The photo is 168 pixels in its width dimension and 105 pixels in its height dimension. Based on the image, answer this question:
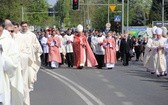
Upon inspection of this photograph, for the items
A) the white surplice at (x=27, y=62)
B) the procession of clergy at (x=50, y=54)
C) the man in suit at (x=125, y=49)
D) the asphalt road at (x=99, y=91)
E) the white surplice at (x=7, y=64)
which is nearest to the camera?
the white surplice at (x=7, y=64)

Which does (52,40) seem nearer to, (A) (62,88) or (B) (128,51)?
(B) (128,51)

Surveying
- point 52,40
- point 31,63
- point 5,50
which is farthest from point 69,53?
point 5,50

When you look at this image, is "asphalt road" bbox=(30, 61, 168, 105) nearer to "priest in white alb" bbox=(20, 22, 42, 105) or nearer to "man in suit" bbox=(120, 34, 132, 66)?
"priest in white alb" bbox=(20, 22, 42, 105)

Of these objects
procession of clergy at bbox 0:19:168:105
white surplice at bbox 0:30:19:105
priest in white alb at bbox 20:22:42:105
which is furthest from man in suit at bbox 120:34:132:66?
white surplice at bbox 0:30:19:105

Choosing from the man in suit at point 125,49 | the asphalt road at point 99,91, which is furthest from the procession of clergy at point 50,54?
the asphalt road at point 99,91

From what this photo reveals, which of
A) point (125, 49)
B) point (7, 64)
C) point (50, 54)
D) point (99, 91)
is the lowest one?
point (99, 91)

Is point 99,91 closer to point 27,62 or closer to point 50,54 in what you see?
point 27,62

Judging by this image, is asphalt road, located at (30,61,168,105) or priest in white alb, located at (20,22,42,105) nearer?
priest in white alb, located at (20,22,42,105)

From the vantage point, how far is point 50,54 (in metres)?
27.4

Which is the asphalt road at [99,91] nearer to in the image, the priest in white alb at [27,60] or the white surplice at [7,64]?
the priest in white alb at [27,60]

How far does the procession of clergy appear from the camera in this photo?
793 cm

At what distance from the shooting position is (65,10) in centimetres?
14250

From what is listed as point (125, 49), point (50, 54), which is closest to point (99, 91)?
point (50, 54)

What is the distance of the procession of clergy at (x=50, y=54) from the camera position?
7934 millimetres
